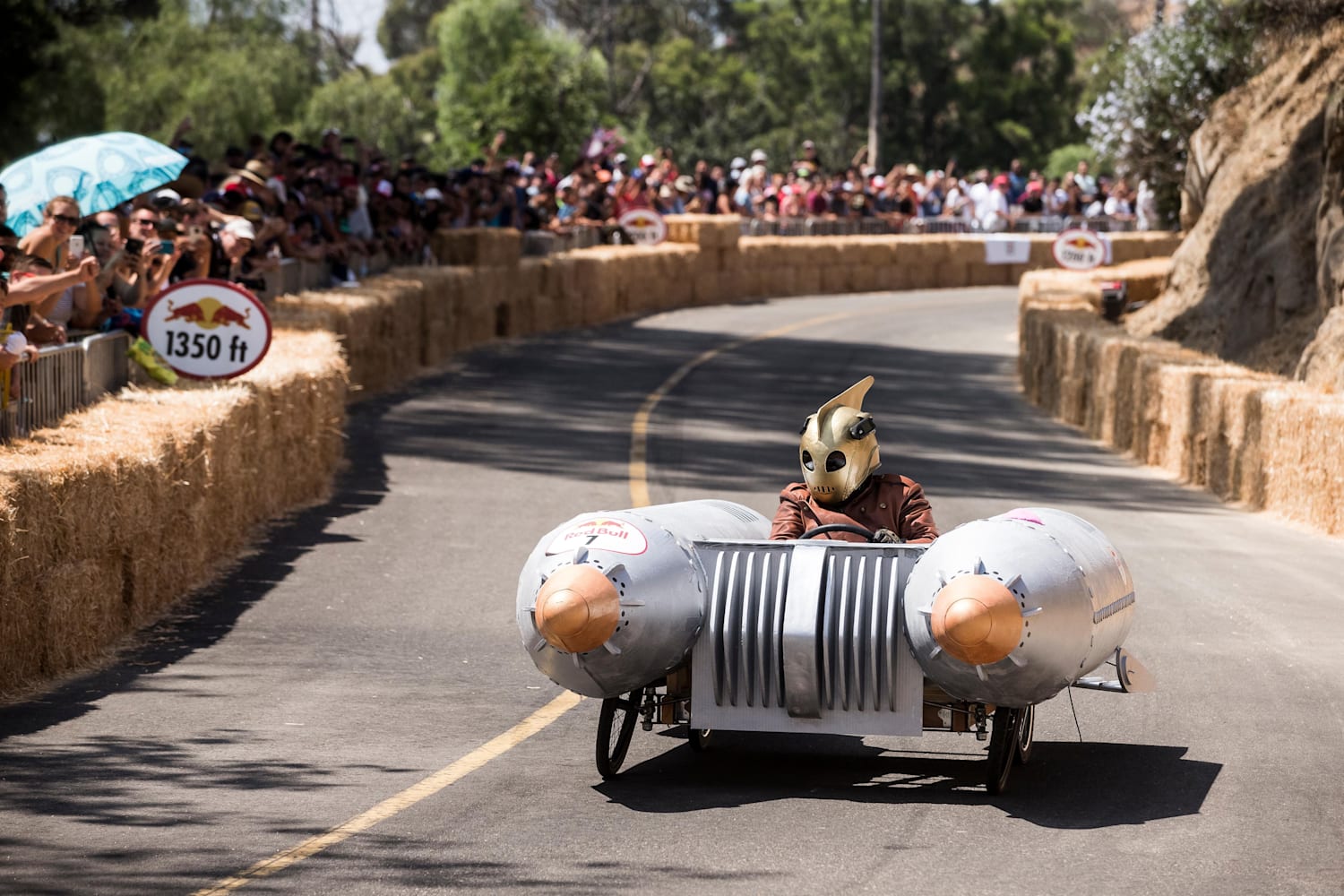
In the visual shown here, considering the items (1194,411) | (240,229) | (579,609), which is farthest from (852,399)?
(1194,411)

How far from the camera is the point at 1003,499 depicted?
17156mm

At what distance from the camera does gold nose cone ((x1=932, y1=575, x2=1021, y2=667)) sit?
764 cm

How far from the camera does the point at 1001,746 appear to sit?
8.19 meters

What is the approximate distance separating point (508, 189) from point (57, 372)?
21967 millimetres

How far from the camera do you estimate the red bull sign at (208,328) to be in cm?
1534

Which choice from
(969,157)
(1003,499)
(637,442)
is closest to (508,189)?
(637,442)

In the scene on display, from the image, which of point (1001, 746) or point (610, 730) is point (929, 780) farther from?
point (610, 730)

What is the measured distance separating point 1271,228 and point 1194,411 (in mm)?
8502

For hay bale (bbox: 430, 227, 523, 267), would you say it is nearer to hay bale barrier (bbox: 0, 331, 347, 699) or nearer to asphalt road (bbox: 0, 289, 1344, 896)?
hay bale barrier (bbox: 0, 331, 347, 699)

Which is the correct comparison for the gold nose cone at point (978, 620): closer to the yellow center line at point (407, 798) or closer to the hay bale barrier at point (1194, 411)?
the yellow center line at point (407, 798)

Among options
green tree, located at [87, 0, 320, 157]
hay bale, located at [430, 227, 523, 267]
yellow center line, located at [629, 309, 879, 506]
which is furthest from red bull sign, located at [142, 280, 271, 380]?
green tree, located at [87, 0, 320, 157]

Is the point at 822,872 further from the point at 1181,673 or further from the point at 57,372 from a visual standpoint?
the point at 57,372

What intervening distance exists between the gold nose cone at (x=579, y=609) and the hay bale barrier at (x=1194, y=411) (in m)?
9.73

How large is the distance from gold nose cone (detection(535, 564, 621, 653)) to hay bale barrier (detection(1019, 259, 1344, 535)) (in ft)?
31.9
